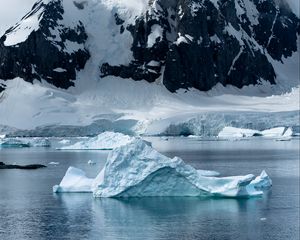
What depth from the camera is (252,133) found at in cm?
11612

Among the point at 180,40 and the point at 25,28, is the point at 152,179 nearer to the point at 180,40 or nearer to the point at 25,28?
the point at 25,28

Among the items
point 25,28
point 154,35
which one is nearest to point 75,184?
point 25,28

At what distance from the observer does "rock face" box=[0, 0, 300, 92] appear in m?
161

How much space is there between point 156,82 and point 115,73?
962 centimetres

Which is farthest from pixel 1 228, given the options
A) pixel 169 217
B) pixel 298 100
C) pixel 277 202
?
pixel 298 100

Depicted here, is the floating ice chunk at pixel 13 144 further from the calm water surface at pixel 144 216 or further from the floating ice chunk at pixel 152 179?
the floating ice chunk at pixel 152 179

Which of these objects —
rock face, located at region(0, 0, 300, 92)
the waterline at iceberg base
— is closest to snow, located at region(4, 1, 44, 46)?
rock face, located at region(0, 0, 300, 92)

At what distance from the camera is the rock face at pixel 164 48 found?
161m

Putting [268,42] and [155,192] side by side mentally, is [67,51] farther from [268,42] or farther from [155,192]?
[155,192]

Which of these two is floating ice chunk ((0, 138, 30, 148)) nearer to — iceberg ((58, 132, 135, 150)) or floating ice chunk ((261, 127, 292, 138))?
iceberg ((58, 132, 135, 150))

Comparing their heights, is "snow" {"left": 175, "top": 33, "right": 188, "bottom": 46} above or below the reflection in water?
above

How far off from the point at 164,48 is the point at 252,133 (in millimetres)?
55813

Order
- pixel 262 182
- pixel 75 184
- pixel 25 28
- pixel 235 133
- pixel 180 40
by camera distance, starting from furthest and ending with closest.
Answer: pixel 180 40
pixel 25 28
pixel 235 133
pixel 262 182
pixel 75 184

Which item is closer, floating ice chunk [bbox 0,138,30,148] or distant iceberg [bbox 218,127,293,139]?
floating ice chunk [bbox 0,138,30,148]
